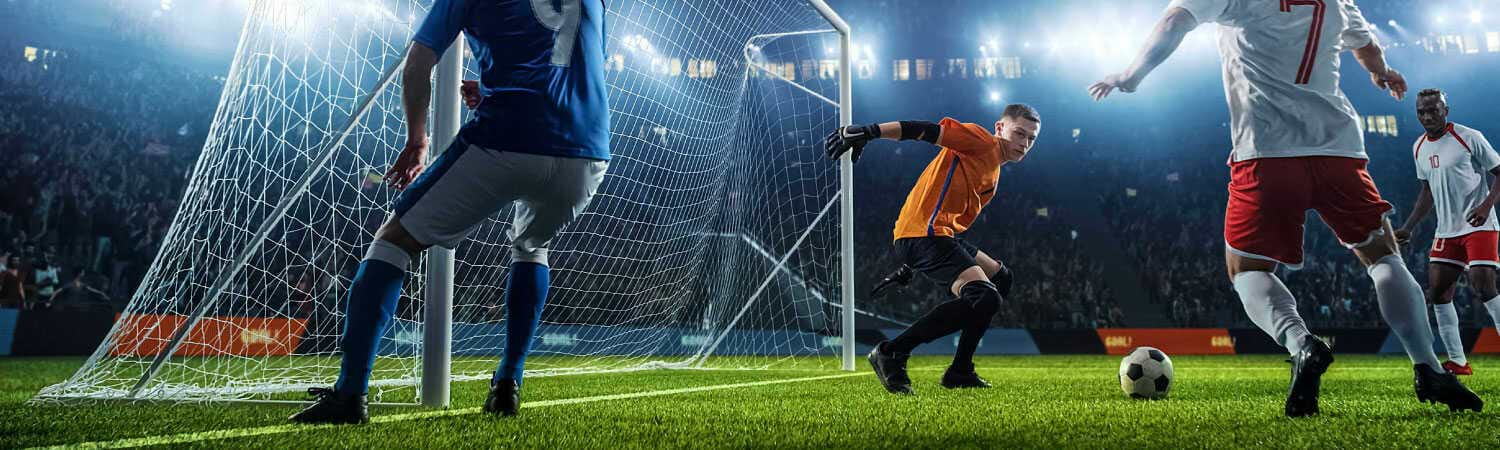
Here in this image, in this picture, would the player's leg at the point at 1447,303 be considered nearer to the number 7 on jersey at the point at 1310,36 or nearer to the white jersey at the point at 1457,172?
the white jersey at the point at 1457,172

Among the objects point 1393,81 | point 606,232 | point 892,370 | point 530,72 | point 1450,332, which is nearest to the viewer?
point 530,72

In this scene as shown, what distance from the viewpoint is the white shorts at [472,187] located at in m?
2.46

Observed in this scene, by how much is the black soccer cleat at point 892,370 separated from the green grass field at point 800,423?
189 mm

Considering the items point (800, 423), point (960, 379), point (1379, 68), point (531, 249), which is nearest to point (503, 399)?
point (531, 249)

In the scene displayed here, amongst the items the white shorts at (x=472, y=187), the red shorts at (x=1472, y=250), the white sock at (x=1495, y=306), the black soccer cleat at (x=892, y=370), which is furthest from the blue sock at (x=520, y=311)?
the white sock at (x=1495, y=306)

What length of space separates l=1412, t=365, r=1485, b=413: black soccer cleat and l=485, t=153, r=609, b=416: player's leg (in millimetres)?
2740

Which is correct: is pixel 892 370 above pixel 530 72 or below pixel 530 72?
below

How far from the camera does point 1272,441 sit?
7.47ft

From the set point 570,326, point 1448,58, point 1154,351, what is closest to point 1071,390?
point 1154,351

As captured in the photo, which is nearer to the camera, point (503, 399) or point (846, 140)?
point (503, 399)

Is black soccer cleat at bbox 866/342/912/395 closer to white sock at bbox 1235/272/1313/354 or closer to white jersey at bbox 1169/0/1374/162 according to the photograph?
white sock at bbox 1235/272/1313/354

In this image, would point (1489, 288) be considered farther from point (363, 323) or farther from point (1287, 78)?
point (363, 323)

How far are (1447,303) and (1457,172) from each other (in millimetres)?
878

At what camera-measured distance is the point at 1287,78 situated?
307 cm
